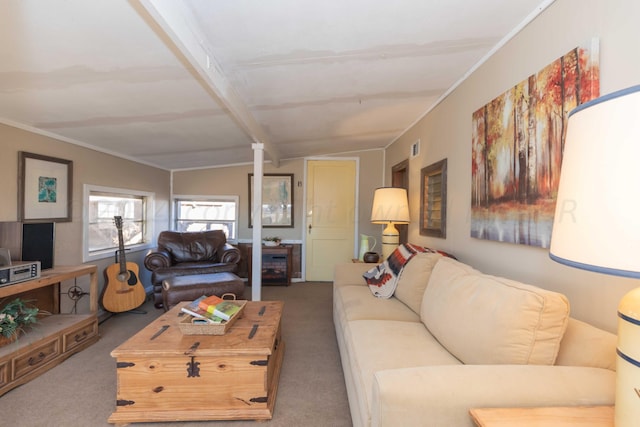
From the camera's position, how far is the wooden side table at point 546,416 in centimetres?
81

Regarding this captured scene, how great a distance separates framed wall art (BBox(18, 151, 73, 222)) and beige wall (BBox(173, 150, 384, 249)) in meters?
2.09

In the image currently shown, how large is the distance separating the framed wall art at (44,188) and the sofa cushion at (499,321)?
3344mm

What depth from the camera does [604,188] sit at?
0.58 m

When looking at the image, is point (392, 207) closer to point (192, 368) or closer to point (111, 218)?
point (192, 368)

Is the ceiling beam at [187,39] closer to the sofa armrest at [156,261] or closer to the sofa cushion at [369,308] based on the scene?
the sofa cushion at [369,308]

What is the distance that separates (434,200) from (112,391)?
2.98 m

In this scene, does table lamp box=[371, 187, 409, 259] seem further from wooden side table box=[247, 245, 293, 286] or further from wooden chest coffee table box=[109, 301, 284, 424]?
wooden side table box=[247, 245, 293, 286]

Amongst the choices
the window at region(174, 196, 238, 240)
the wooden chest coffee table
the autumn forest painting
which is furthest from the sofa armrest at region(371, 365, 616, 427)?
the window at region(174, 196, 238, 240)

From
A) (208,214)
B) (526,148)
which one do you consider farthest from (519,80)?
(208,214)

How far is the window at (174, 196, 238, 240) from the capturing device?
5191 mm

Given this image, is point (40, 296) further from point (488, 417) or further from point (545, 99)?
point (545, 99)

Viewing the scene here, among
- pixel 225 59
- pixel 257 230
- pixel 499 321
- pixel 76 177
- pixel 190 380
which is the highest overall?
pixel 225 59

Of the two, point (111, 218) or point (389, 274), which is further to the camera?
point (111, 218)

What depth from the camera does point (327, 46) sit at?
1877 mm
